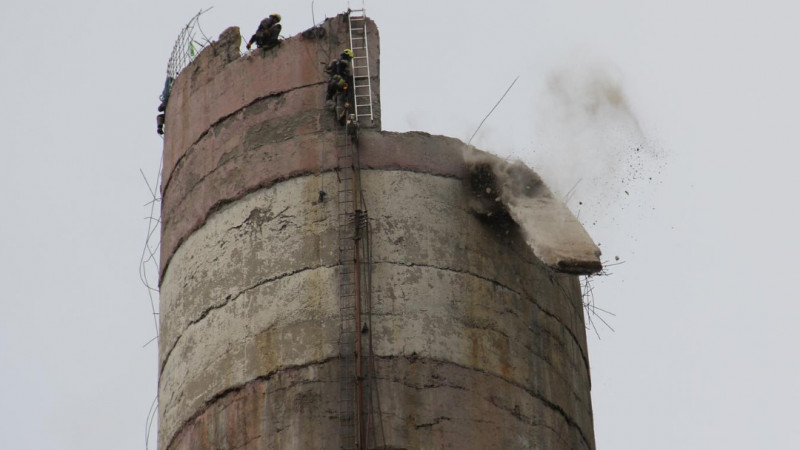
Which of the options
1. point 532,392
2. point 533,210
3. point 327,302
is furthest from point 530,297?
A: point 327,302

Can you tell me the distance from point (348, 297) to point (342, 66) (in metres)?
2.82

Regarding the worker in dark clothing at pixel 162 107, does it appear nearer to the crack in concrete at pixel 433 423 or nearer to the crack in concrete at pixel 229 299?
the crack in concrete at pixel 229 299

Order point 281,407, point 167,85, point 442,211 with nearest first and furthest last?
point 281,407
point 442,211
point 167,85

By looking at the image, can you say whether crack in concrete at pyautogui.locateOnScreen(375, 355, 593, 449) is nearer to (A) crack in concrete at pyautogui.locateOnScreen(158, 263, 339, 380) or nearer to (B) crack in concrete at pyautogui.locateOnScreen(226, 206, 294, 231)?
(A) crack in concrete at pyautogui.locateOnScreen(158, 263, 339, 380)

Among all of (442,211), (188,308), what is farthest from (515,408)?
(188,308)

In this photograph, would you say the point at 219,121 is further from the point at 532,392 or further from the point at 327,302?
the point at 532,392

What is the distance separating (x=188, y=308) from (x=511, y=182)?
3715 millimetres

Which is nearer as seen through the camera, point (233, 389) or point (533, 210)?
point (233, 389)

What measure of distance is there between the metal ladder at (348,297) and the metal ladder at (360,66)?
0.47 metres

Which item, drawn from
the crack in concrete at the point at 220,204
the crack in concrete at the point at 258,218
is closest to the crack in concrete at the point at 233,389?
the crack in concrete at the point at 258,218

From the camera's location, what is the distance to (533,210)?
63.8 feet

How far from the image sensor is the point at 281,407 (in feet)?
59.4

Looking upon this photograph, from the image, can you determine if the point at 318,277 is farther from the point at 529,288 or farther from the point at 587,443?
the point at 587,443

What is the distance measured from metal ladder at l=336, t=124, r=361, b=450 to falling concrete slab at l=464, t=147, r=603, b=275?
1379 millimetres
